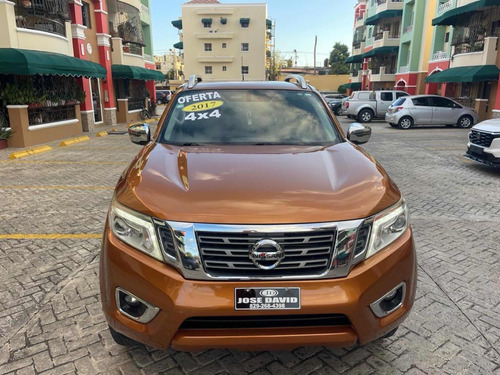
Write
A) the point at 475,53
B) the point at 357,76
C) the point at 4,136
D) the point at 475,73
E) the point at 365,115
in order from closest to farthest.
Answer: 1. the point at 4,136
2. the point at 475,73
3. the point at 475,53
4. the point at 365,115
5. the point at 357,76

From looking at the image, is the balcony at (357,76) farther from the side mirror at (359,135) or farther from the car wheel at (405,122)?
the side mirror at (359,135)

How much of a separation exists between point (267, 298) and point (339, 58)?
83.8 meters

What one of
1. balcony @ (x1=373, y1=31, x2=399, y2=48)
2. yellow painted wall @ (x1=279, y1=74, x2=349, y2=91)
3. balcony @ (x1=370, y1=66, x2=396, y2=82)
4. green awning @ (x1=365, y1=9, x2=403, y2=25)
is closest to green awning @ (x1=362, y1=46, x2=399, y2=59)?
balcony @ (x1=373, y1=31, x2=399, y2=48)

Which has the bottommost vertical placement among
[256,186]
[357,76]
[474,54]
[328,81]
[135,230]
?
[135,230]

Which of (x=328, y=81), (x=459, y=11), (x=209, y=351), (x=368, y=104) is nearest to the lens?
(x=209, y=351)

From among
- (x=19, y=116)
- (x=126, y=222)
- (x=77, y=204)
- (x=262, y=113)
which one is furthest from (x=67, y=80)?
(x=126, y=222)

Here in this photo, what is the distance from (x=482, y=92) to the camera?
22062 mm

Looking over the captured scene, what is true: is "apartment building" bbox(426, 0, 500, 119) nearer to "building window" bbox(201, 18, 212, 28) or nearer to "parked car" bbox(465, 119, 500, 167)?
"parked car" bbox(465, 119, 500, 167)

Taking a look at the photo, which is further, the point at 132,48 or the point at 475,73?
the point at 132,48

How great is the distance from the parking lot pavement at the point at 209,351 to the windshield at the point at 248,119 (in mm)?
1653

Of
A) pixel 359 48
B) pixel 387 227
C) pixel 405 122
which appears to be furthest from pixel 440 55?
pixel 387 227

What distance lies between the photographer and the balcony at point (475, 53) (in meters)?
19.7

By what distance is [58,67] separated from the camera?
12.9 metres

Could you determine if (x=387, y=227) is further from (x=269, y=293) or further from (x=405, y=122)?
(x=405, y=122)
